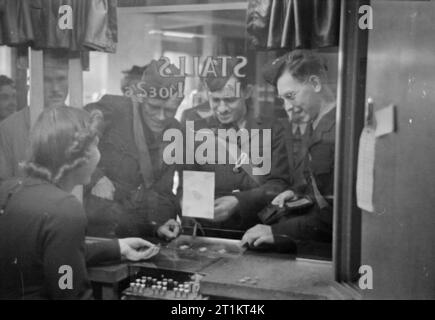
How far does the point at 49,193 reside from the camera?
2285 millimetres

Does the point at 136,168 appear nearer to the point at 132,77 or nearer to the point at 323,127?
the point at 132,77

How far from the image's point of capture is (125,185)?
232 cm

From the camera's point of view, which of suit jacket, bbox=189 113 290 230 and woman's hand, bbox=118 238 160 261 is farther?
woman's hand, bbox=118 238 160 261

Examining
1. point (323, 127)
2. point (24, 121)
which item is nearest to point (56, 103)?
point (24, 121)

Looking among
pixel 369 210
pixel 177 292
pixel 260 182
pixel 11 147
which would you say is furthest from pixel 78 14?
pixel 369 210

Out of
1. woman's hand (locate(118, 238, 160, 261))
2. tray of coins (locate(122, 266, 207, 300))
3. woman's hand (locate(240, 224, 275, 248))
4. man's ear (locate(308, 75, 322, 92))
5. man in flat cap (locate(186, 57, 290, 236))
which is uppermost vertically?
man's ear (locate(308, 75, 322, 92))

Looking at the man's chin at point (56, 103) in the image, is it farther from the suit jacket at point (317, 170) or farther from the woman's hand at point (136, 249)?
the suit jacket at point (317, 170)

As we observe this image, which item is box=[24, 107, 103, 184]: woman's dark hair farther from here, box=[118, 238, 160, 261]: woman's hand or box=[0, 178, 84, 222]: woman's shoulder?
box=[118, 238, 160, 261]: woman's hand

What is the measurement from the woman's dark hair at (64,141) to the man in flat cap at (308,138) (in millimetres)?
786

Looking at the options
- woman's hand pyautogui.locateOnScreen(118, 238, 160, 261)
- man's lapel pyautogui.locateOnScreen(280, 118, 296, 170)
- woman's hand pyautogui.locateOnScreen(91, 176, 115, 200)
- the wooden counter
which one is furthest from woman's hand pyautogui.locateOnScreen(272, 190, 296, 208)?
woman's hand pyautogui.locateOnScreen(91, 176, 115, 200)

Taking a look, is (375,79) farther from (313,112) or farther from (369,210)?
(369,210)

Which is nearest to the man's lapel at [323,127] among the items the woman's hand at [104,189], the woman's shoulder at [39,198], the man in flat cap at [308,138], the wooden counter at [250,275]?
Answer: the man in flat cap at [308,138]

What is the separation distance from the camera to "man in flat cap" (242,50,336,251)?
6.91 feet

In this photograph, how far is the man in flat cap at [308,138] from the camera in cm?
211
